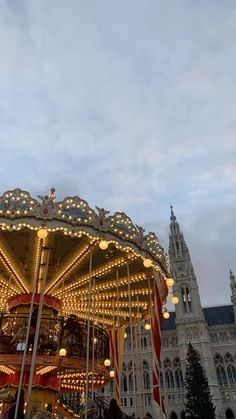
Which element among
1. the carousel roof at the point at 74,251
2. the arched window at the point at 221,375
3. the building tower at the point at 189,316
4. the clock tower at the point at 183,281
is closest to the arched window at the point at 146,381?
the building tower at the point at 189,316

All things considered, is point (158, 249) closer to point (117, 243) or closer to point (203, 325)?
point (117, 243)

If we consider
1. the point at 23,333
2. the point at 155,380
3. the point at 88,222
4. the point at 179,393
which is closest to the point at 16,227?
the point at 88,222

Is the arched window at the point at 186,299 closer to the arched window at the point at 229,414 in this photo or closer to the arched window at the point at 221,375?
the arched window at the point at 221,375

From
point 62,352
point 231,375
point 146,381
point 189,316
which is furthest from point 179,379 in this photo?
point 62,352

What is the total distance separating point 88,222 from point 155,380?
5.24m

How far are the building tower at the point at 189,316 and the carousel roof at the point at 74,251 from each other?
43.4 meters

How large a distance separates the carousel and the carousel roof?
0.03 meters

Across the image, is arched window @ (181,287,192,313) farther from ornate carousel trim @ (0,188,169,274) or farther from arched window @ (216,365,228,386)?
ornate carousel trim @ (0,188,169,274)

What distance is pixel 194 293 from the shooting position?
61688mm

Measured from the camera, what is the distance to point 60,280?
14.3m

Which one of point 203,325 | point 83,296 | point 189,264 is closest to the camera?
point 83,296

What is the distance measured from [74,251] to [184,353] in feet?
164

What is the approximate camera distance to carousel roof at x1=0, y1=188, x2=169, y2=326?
34.3ft

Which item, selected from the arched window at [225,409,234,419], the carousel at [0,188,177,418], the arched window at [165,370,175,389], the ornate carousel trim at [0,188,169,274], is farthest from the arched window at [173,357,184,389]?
the ornate carousel trim at [0,188,169,274]
